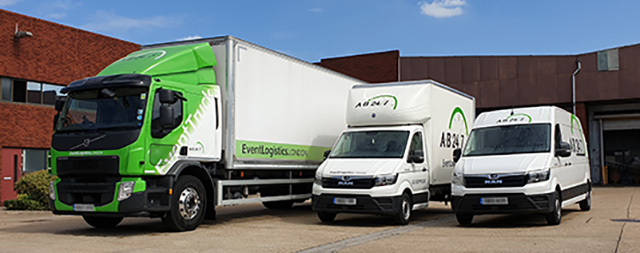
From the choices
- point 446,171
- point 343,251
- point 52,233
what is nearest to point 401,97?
point 446,171

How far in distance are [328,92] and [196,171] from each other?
509 cm

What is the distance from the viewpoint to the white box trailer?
12.0 meters

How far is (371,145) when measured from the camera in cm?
1302

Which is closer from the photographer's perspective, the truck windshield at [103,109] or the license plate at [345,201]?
the truck windshield at [103,109]

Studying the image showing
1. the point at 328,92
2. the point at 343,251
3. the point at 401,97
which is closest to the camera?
the point at 343,251

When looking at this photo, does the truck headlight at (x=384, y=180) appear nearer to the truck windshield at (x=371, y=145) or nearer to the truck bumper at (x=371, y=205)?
the truck bumper at (x=371, y=205)

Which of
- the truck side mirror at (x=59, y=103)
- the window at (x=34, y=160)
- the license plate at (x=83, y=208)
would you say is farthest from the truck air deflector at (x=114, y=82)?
the window at (x=34, y=160)

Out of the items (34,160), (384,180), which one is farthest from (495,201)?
(34,160)

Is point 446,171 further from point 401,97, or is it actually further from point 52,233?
point 52,233

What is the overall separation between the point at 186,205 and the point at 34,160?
13816 mm

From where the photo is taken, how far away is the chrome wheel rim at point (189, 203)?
1119 centimetres

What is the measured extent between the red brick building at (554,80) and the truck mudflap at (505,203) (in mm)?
22993

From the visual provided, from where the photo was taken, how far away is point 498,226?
39.4 feet

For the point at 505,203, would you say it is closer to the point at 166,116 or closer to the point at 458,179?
the point at 458,179
